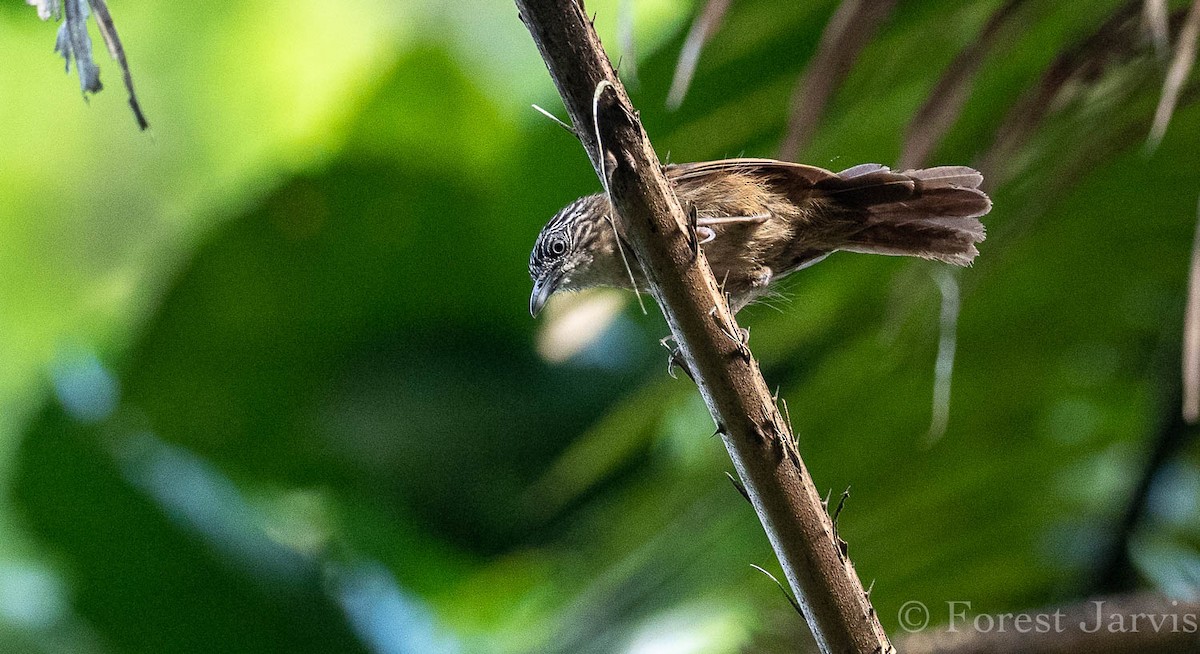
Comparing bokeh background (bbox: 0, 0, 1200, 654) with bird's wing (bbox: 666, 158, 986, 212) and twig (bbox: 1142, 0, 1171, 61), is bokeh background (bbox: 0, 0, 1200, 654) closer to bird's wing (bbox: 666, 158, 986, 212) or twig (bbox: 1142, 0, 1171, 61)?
bird's wing (bbox: 666, 158, 986, 212)

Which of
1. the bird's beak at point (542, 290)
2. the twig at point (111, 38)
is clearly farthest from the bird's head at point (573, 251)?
the twig at point (111, 38)

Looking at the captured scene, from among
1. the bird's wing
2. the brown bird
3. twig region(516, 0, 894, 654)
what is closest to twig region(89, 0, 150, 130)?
twig region(516, 0, 894, 654)

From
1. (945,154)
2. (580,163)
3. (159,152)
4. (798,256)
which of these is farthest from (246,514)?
(159,152)

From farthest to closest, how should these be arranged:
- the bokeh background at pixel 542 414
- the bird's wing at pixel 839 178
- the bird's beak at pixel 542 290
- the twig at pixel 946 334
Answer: the bokeh background at pixel 542 414 < the bird's beak at pixel 542 290 < the twig at pixel 946 334 < the bird's wing at pixel 839 178

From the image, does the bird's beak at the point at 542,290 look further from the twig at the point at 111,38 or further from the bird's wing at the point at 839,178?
the twig at the point at 111,38

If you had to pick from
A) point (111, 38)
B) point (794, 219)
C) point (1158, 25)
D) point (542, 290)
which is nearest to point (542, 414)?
point (542, 290)

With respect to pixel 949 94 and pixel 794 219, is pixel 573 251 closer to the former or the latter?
pixel 794 219
